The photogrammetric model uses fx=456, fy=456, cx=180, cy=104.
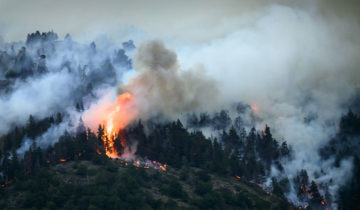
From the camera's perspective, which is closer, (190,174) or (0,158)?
(0,158)

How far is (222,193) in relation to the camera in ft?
554

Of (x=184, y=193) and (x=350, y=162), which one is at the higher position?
(x=350, y=162)

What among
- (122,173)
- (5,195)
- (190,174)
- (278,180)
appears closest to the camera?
(5,195)

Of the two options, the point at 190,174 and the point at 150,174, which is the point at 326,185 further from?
the point at 150,174

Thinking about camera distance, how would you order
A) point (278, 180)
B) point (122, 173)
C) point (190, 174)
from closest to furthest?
point (122, 173), point (190, 174), point (278, 180)

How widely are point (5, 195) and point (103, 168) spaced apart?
1440 inches

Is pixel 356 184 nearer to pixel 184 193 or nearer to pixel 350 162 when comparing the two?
pixel 350 162

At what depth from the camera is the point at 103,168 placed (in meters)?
167

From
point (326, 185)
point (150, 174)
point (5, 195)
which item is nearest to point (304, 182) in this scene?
point (326, 185)

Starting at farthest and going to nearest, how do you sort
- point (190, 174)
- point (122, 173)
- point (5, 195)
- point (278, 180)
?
point (278, 180)
point (190, 174)
point (122, 173)
point (5, 195)

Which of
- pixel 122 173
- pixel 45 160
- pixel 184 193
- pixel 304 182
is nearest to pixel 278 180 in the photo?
pixel 304 182

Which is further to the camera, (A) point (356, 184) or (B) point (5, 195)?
(A) point (356, 184)

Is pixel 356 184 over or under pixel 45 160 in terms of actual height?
under

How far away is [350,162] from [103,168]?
10631cm
